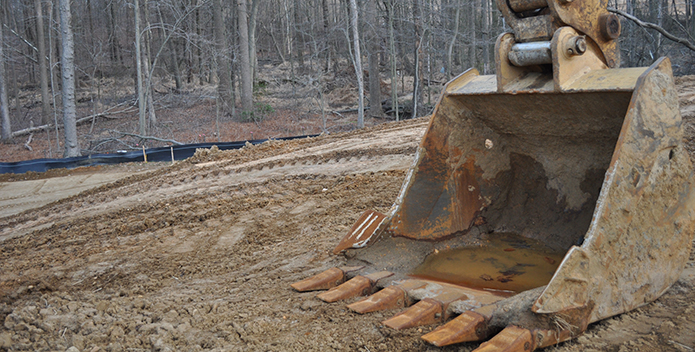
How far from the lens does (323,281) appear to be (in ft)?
10.3

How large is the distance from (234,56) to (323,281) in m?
18.0

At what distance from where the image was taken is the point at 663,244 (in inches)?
106

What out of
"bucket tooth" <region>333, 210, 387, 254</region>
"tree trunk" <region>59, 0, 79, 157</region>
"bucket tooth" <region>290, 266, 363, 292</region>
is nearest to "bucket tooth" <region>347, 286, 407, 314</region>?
"bucket tooth" <region>290, 266, 363, 292</region>

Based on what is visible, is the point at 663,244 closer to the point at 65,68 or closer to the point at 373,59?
the point at 65,68

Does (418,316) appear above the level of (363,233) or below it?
below

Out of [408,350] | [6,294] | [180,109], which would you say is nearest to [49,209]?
[6,294]

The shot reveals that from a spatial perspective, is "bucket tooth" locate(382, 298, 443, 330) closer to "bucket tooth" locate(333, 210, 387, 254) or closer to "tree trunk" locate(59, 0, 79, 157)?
"bucket tooth" locate(333, 210, 387, 254)

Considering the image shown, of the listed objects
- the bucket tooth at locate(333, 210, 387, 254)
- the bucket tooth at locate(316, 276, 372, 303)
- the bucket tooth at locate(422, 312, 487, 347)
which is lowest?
the bucket tooth at locate(316, 276, 372, 303)

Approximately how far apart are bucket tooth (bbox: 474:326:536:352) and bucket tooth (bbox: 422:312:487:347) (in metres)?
→ 0.12

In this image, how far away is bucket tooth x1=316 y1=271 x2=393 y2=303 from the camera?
292 centimetres

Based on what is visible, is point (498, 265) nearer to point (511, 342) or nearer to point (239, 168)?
point (511, 342)

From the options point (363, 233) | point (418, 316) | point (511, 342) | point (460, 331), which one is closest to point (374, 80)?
point (363, 233)

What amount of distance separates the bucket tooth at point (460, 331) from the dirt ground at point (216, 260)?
0.22 feet

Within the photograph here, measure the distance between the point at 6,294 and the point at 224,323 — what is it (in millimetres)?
2118
